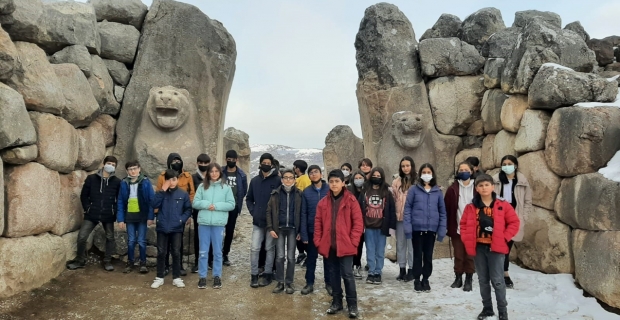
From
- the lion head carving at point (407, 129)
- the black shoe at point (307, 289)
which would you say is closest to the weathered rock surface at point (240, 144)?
the lion head carving at point (407, 129)

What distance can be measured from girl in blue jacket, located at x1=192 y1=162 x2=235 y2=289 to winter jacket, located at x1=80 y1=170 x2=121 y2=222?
126 cm

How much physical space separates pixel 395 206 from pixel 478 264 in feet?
4.76

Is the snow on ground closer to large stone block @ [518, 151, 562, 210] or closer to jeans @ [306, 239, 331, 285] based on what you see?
large stone block @ [518, 151, 562, 210]

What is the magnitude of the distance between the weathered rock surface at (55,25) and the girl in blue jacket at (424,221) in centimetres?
490

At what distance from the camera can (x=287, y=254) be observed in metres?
4.87

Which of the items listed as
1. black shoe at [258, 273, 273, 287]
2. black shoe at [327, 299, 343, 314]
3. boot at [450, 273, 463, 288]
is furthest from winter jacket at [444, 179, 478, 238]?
black shoe at [258, 273, 273, 287]

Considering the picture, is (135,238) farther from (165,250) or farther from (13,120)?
(13,120)

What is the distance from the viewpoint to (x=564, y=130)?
4820mm

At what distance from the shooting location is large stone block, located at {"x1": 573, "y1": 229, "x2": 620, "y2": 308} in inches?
155

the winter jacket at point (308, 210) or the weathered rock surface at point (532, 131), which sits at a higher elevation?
the weathered rock surface at point (532, 131)

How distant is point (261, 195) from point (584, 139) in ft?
11.6

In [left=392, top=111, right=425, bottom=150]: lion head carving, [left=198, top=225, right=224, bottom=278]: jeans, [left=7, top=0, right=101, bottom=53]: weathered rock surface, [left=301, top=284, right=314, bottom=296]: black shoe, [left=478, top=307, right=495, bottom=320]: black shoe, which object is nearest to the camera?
[left=478, top=307, right=495, bottom=320]: black shoe

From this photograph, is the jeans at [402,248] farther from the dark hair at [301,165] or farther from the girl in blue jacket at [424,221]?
the dark hair at [301,165]

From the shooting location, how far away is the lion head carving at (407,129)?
682 centimetres
